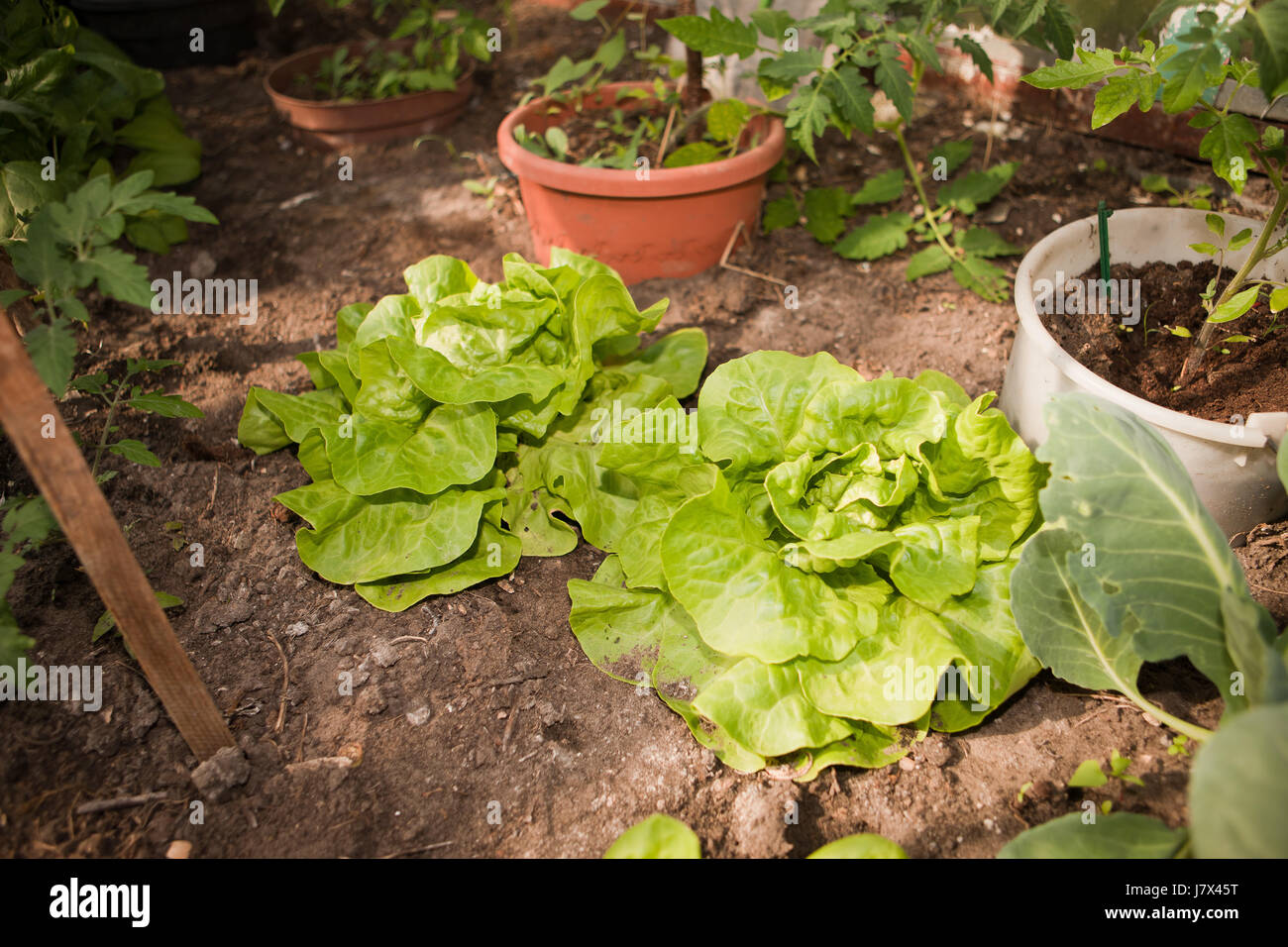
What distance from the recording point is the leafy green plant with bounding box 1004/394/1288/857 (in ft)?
4.43

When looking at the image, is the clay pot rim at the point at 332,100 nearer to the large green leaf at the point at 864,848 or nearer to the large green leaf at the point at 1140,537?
the large green leaf at the point at 1140,537

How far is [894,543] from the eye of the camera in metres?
1.74

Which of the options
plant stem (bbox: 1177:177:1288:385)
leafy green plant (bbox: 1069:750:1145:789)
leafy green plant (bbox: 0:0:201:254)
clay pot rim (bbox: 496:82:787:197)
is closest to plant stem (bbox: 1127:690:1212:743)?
leafy green plant (bbox: 1069:750:1145:789)

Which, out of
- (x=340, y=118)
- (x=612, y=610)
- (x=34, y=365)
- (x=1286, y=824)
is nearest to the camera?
(x=1286, y=824)

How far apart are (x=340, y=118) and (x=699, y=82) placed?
1884 mm

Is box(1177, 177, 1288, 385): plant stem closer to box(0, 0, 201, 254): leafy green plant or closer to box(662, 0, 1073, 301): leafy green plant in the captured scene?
box(662, 0, 1073, 301): leafy green plant

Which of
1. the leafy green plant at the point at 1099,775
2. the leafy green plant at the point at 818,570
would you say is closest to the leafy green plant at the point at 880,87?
the leafy green plant at the point at 818,570

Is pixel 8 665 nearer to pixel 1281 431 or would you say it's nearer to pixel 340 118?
pixel 1281 431

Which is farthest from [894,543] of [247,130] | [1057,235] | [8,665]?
Answer: [247,130]

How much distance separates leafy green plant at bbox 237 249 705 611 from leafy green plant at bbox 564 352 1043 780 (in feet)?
→ 0.76

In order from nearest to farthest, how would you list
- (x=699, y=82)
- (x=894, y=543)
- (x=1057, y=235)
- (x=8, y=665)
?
(x=8, y=665) → (x=894, y=543) → (x=1057, y=235) → (x=699, y=82)

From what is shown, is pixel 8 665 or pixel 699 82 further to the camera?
pixel 699 82

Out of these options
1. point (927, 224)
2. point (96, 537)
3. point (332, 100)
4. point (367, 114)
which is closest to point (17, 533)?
point (96, 537)

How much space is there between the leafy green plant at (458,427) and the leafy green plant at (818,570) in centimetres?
23
